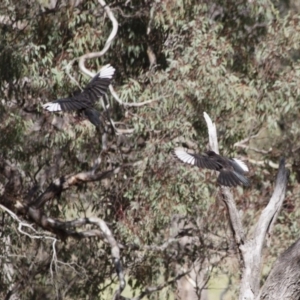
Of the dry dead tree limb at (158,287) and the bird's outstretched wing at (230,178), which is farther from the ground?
the dry dead tree limb at (158,287)

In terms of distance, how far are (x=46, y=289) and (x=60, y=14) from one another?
135 inches

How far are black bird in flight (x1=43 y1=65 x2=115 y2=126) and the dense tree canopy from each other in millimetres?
2001

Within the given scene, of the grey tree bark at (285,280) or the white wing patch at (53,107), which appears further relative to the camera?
the white wing patch at (53,107)

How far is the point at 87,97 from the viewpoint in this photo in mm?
7105

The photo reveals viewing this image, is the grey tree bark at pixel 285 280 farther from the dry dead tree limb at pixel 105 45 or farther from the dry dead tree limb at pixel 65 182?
the dry dead tree limb at pixel 65 182

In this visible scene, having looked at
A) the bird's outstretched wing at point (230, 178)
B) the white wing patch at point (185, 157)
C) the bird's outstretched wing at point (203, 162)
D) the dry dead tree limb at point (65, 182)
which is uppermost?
the dry dead tree limb at point (65, 182)

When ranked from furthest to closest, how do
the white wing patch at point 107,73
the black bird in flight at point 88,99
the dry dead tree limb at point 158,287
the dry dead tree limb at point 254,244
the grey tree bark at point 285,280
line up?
the dry dead tree limb at point 158,287 → the white wing patch at point 107,73 → the black bird in flight at point 88,99 → the dry dead tree limb at point 254,244 → the grey tree bark at point 285,280

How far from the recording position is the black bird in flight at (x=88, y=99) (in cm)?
687

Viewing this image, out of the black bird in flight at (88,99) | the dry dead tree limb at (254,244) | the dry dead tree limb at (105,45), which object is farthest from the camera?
the dry dead tree limb at (105,45)

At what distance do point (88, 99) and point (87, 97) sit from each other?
0.05m

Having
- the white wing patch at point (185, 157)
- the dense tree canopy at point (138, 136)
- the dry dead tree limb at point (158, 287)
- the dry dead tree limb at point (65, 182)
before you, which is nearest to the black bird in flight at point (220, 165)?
the white wing patch at point (185, 157)

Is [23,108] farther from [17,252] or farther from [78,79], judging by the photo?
[17,252]

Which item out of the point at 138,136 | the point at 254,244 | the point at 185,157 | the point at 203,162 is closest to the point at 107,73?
the point at 185,157

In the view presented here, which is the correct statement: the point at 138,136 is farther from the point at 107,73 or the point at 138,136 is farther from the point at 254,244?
the point at 254,244
